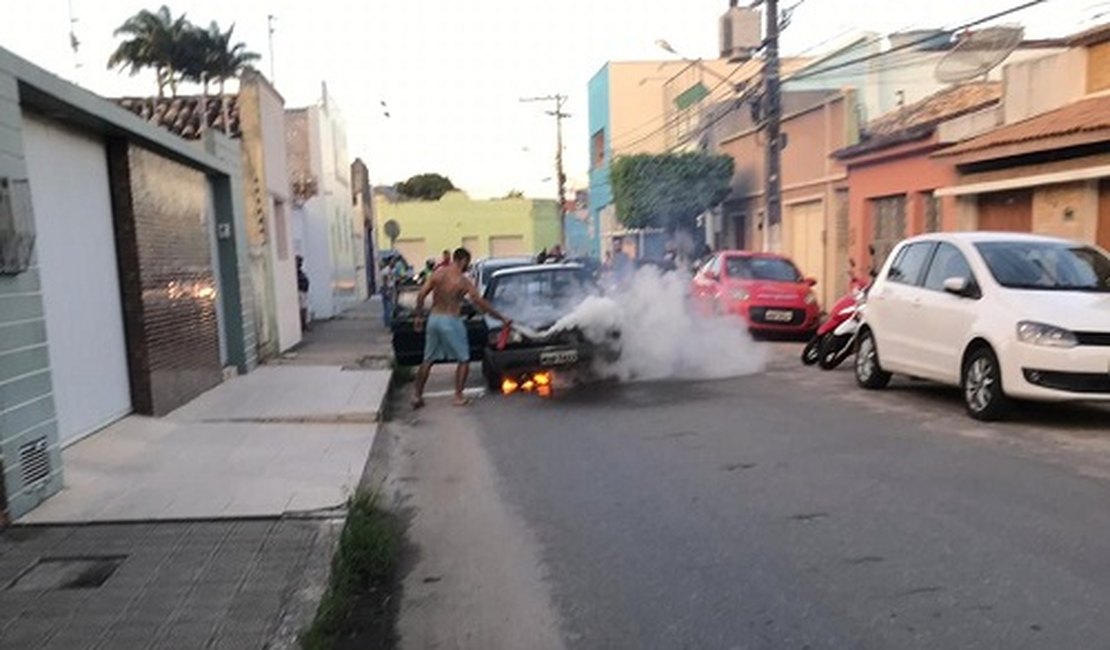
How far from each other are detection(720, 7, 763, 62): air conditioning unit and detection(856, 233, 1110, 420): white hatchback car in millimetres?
12722

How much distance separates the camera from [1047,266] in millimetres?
9109

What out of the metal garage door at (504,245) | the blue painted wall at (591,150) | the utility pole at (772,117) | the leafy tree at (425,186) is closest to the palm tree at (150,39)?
the blue painted wall at (591,150)

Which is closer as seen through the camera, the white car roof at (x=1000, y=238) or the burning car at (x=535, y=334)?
the white car roof at (x=1000, y=238)

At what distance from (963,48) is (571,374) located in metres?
13.4

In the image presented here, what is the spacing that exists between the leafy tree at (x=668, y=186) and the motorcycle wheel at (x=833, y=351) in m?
18.2

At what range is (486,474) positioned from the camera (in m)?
7.50

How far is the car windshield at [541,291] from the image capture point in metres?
11.8

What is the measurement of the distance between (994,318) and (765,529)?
4.17 meters

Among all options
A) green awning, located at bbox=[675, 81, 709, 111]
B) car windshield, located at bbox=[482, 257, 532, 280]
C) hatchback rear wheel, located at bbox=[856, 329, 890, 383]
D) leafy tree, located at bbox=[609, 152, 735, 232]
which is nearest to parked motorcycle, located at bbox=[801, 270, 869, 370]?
hatchback rear wheel, located at bbox=[856, 329, 890, 383]

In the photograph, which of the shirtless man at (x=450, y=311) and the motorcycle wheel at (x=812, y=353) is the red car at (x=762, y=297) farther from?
the shirtless man at (x=450, y=311)

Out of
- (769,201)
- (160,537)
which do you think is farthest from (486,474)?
(769,201)

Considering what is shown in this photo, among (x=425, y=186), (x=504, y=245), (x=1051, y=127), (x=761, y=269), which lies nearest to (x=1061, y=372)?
(x=1051, y=127)

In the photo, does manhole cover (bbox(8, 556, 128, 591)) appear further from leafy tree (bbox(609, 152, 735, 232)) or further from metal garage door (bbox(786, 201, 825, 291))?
leafy tree (bbox(609, 152, 735, 232))

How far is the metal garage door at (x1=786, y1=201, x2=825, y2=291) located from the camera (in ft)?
80.3
